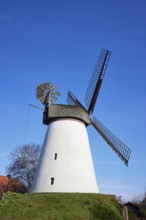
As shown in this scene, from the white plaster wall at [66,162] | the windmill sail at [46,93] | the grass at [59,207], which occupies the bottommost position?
the grass at [59,207]

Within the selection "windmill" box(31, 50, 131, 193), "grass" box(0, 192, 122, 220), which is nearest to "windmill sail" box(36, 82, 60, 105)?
"windmill" box(31, 50, 131, 193)

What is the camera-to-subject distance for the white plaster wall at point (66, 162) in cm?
2005

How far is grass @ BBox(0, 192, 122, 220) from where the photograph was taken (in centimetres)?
1633

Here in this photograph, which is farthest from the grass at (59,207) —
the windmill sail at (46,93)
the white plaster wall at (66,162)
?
the windmill sail at (46,93)

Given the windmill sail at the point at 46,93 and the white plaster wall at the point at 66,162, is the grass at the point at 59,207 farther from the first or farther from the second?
the windmill sail at the point at 46,93

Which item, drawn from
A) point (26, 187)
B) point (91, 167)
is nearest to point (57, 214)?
point (91, 167)

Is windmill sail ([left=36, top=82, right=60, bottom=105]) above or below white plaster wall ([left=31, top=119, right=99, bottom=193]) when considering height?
above

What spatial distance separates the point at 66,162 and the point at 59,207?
412cm

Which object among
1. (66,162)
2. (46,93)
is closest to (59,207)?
(66,162)

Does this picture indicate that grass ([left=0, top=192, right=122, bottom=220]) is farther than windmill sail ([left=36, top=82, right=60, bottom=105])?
No

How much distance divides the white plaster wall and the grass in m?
1.01

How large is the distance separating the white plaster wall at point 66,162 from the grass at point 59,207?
39.6 inches

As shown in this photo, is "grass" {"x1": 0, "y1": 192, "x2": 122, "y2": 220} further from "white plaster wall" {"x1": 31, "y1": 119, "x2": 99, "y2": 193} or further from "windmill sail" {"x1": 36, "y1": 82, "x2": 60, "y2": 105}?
"windmill sail" {"x1": 36, "y1": 82, "x2": 60, "y2": 105}

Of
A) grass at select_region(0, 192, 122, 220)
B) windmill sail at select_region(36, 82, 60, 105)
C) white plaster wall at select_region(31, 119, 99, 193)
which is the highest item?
windmill sail at select_region(36, 82, 60, 105)
